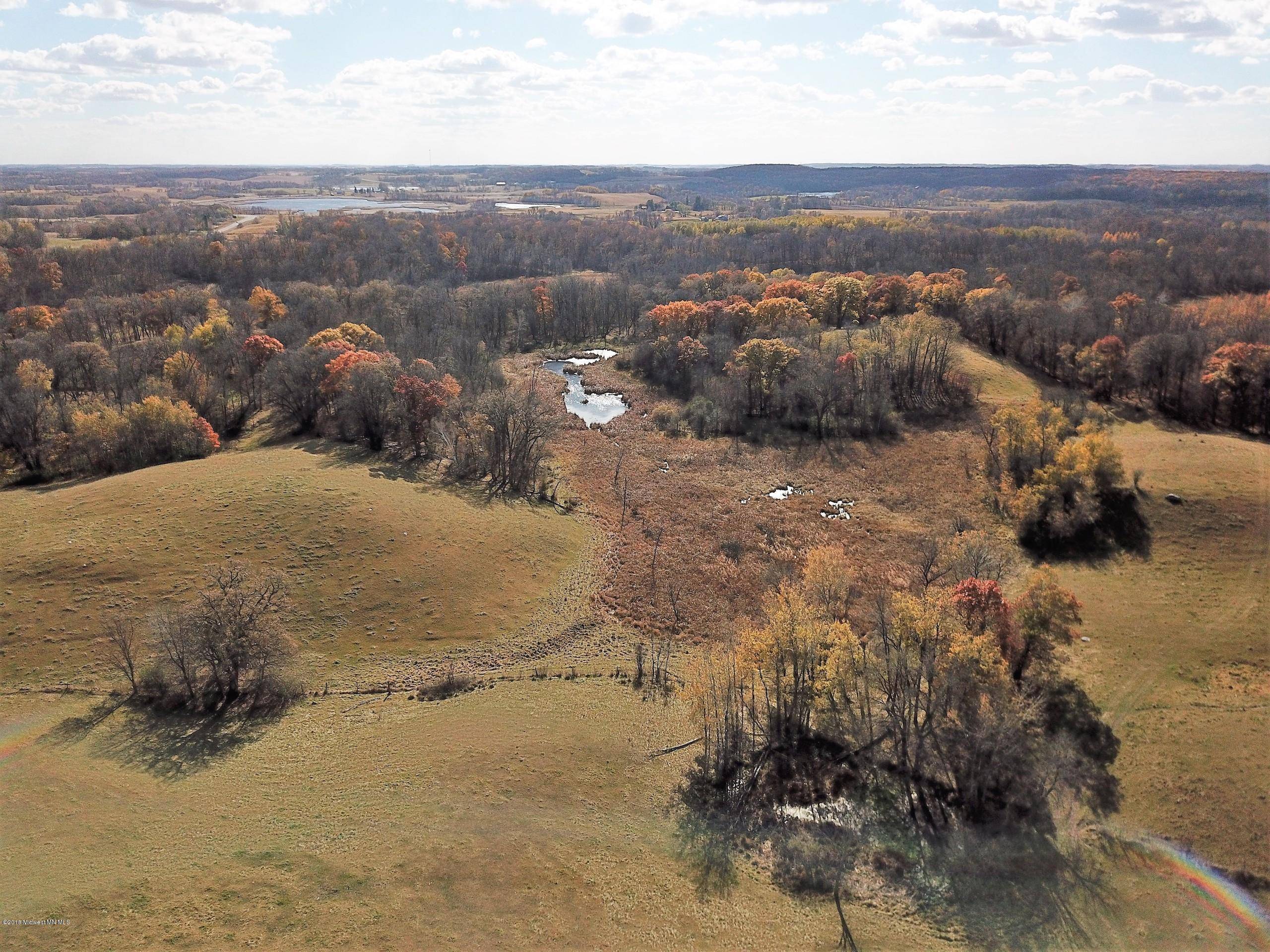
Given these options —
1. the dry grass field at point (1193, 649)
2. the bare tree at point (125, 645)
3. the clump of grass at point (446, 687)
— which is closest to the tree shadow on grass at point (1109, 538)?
the dry grass field at point (1193, 649)

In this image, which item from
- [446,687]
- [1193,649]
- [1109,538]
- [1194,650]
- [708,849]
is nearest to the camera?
[708,849]

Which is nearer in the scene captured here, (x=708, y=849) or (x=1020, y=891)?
(x=1020, y=891)

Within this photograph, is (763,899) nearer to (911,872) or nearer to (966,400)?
(911,872)

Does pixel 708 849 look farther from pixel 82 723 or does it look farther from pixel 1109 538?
pixel 1109 538

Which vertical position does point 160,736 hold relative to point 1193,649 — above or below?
below

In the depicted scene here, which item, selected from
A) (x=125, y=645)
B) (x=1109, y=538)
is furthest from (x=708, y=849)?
(x=1109, y=538)

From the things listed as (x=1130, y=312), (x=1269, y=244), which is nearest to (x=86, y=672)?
(x=1130, y=312)

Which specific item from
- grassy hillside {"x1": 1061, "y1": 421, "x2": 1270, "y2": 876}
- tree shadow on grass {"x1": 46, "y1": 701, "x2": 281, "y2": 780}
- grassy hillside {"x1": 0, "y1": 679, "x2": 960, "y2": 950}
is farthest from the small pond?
grassy hillside {"x1": 1061, "y1": 421, "x2": 1270, "y2": 876}

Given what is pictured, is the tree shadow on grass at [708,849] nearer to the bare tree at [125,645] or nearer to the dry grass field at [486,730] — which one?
the dry grass field at [486,730]
